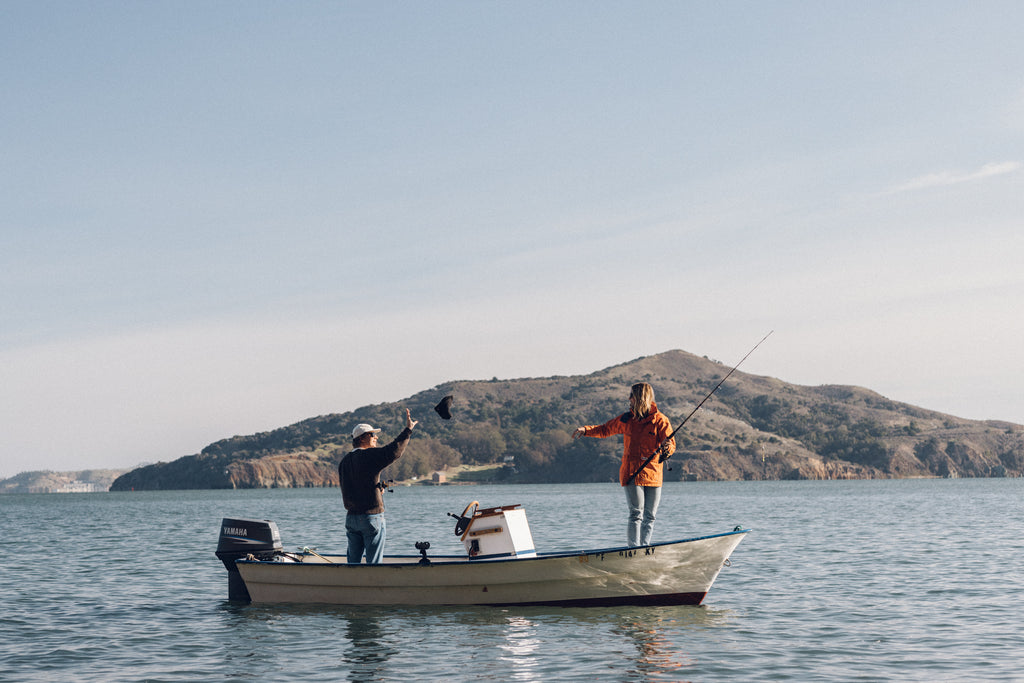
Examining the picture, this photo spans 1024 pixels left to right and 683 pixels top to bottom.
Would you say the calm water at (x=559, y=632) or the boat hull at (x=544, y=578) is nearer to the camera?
the calm water at (x=559, y=632)

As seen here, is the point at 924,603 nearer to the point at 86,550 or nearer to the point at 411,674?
the point at 411,674

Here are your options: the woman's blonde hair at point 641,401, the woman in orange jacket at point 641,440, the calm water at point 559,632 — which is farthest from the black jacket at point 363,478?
the woman's blonde hair at point 641,401

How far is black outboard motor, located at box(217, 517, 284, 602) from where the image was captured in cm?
1858

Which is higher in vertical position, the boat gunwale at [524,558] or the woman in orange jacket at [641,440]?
the woman in orange jacket at [641,440]

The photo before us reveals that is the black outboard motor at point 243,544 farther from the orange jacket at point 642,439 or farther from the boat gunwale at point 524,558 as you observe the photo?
the orange jacket at point 642,439

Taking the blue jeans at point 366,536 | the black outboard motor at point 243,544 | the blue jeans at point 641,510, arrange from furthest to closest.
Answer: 1. the black outboard motor at point 243,544
2. the blue jeans at point 366,536
3. the blue jeans at point 641,510

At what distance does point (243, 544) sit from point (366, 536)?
2.95 m

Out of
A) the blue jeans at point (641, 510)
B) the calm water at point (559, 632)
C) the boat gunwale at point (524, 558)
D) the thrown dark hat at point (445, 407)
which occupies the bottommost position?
the calm water at point (559, 632)

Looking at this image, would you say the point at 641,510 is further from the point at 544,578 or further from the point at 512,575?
the point at 512,575

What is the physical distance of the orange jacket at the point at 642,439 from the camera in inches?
619

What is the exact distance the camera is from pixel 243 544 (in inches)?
733

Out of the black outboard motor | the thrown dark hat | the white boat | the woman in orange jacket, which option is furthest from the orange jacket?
the black outboard motor

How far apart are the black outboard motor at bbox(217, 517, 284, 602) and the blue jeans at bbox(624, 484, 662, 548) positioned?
21.9 feet

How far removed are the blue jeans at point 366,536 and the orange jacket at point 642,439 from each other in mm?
4120
